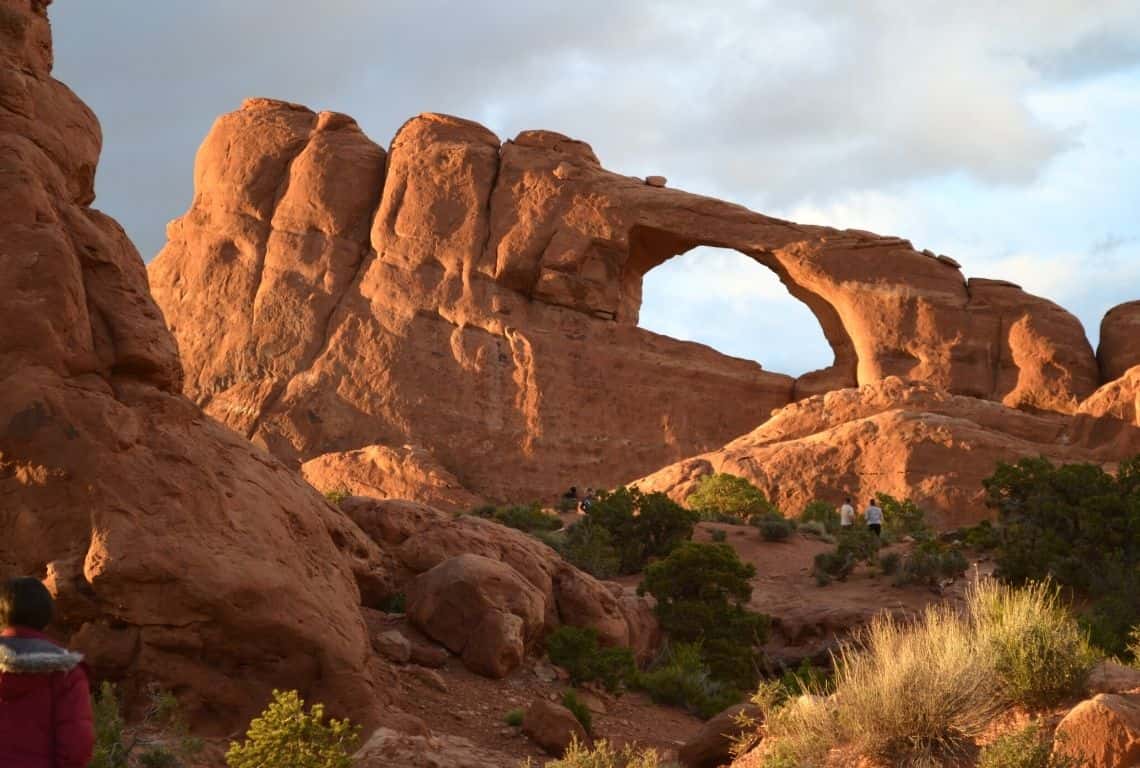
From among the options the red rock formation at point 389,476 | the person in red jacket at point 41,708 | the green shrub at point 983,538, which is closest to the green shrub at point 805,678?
the green shrub at point 983,538

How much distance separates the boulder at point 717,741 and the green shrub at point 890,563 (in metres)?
11.3

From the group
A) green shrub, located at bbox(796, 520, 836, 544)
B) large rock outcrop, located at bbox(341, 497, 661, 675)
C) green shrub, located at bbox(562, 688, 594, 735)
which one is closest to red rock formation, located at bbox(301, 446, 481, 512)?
→ green shrub, located at bbox(796, 520, 836, 544)

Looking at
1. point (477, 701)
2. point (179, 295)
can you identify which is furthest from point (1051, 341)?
point (477, 701)

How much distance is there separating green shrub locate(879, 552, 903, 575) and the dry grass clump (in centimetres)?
1192

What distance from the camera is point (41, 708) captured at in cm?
534

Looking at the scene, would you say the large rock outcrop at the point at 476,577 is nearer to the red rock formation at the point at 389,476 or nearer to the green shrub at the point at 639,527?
the green shrub at the point at 639,527

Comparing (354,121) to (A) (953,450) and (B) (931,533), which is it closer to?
(A) (953,450)

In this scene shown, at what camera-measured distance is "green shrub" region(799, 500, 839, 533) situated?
1165 inches

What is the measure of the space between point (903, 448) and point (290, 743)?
81.9 feet

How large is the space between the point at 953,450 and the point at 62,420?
24638 millimetres

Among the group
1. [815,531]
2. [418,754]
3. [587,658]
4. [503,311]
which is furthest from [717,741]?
[503,311]

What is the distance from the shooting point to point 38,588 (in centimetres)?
550

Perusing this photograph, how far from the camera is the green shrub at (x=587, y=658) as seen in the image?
45.6ft

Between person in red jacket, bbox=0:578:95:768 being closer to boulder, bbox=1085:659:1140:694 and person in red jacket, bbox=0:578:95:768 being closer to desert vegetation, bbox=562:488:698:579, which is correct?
boulder, bbox=1085:659:1140:694
